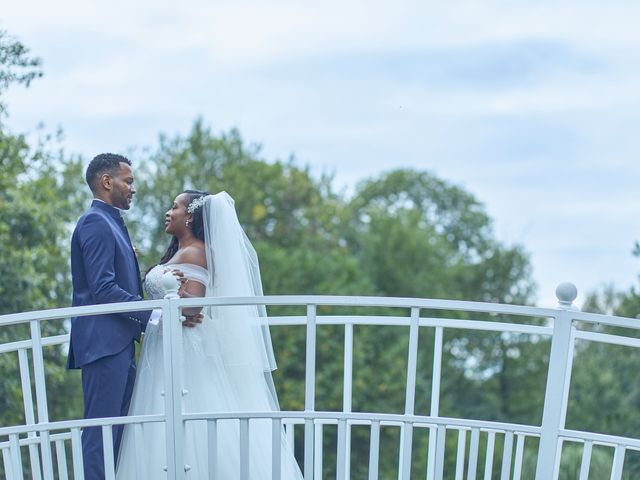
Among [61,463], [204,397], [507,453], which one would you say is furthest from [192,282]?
[507,453]

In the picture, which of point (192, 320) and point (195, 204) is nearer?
point (192, 320)

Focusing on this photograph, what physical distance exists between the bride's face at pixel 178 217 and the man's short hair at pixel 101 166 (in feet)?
2.34

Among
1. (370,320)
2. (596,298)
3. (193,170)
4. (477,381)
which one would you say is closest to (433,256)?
(477,381)

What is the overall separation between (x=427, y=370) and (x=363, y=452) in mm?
4514

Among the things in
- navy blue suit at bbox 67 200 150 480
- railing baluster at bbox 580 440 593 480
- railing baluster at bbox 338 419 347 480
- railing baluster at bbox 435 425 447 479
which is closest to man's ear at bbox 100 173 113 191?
navy blue suit at bbox 67 200 150 480

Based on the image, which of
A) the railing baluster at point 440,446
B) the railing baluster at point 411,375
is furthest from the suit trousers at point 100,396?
the railing baluster at point 440,446

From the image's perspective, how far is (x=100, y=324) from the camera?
23.7ft

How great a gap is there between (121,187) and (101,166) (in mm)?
171

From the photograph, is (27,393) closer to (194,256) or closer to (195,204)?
(194,256)

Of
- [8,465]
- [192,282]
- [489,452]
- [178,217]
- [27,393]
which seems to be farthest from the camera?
[178,217]

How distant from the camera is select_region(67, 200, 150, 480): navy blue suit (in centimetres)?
720

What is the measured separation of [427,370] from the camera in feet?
118

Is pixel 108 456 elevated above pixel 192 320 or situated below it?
below

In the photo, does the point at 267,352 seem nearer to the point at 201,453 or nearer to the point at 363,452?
the point at 201,453
